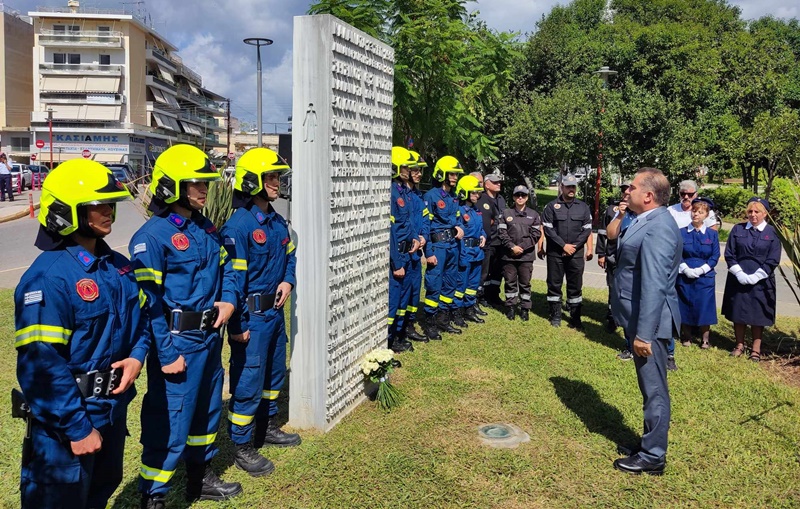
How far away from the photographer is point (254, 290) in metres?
4.31

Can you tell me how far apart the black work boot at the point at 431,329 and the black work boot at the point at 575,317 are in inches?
85.3

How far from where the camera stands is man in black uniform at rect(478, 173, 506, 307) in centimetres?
976

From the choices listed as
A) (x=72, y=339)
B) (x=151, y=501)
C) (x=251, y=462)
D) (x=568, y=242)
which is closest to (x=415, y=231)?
(x=568, y=242)

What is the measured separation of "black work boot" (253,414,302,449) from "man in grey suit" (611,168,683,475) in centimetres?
253

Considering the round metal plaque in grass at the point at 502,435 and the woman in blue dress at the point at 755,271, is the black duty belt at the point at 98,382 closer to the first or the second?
the round metal plaque in grass at the point at 502,435

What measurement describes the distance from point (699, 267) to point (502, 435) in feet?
13.4

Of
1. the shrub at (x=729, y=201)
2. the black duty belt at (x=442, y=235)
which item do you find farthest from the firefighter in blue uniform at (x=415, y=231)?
the shrub at (x=729, y=201)

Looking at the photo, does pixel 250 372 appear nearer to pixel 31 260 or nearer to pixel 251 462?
pixel 251 462

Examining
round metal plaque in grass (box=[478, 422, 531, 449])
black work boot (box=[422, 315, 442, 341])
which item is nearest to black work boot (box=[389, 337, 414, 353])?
black work boot (box=[422, 315, 442, 341])

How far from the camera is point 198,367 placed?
3.56 m

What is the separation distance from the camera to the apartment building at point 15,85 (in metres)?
57.4

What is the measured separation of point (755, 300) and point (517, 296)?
3254 mm

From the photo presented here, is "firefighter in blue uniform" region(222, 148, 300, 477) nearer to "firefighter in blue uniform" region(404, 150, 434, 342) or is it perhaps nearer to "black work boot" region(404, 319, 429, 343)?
"firefighter in blue uniform" region(404, 150, 434, 342)

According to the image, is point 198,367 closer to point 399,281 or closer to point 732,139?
point 399,281
